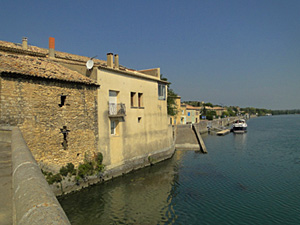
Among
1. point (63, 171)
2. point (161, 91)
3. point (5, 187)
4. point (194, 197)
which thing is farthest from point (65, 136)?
point (161, 91)

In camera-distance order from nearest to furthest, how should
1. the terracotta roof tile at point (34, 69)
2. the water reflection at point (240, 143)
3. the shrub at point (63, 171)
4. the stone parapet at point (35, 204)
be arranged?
the stone parapet at point (35, 204), the terracotta roof tile at point (34, 69), the shrub at point (63, 171), the water reflection at point (240, 143)

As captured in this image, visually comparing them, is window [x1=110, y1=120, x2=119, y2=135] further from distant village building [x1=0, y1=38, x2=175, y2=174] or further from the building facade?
the building facade

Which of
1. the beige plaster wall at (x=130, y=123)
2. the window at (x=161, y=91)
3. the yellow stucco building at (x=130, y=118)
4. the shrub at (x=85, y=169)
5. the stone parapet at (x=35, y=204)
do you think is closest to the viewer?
the stone parapet at (x=35, y=204)

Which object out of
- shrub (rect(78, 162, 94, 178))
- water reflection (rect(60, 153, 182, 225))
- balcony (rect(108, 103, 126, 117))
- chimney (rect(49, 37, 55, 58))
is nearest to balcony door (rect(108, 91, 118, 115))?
balcony (rect(108, 103, 126, 117))

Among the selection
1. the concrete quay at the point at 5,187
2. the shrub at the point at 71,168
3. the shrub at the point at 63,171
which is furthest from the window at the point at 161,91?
the concrete quay at the point at 5,187

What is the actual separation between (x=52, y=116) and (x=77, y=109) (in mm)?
1985

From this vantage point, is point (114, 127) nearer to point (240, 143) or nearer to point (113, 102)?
point (113, 102)

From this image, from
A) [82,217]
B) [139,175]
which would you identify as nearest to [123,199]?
[82,217]

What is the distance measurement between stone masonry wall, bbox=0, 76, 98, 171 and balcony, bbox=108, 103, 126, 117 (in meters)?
1.55

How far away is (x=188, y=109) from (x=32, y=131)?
208ft

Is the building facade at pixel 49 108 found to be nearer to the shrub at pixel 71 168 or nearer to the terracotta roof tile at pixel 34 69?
the terracotta roof tile at pixel 34 69

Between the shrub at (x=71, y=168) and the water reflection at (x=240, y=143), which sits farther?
the water reflection at (x=240, y=143)

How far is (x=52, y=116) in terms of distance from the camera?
14.6 m

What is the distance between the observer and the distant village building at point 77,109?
13211 millimetres
